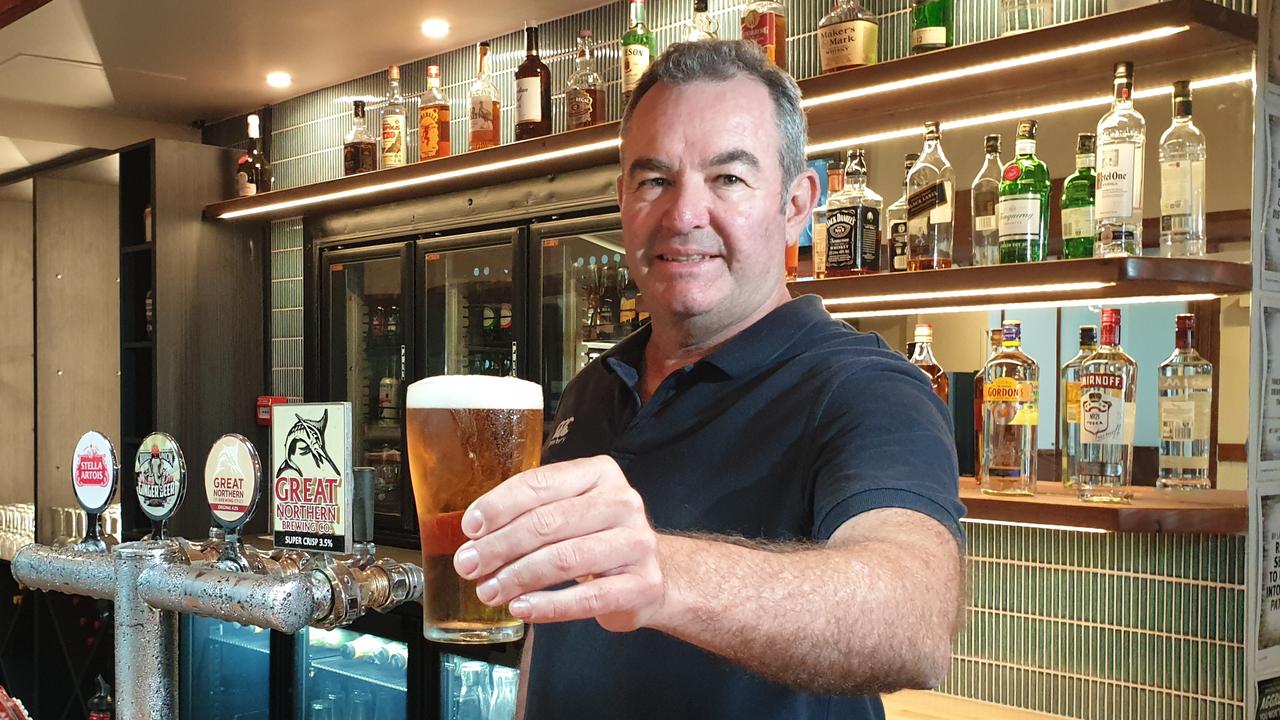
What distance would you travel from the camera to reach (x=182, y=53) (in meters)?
4.19

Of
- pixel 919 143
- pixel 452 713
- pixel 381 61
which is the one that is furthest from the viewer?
pixel 381 61

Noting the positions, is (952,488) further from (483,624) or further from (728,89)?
(728,89)

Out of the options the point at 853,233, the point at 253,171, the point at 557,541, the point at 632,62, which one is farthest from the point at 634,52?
the point at 557,541

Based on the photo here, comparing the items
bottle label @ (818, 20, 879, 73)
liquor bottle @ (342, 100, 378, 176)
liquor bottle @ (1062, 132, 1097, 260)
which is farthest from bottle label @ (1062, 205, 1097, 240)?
liquor bottle @ (342, 100, 378, 176)

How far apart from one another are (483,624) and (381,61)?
12.3ft

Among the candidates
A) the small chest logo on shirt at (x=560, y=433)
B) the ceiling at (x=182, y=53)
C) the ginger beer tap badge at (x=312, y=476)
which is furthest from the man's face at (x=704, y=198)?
the ceiling at (x=182, y=53)

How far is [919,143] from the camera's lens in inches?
110

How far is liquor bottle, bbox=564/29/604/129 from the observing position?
11.2ft

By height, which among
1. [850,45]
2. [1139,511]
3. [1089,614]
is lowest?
[1089,614]

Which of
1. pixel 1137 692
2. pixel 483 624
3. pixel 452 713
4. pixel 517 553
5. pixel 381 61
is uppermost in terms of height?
pixel 381 61

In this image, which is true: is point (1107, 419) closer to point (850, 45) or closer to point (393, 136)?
point (850, 45)

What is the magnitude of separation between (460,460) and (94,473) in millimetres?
529

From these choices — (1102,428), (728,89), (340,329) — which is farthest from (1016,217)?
(340,329)

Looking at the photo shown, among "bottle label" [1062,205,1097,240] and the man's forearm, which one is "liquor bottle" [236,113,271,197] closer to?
"bottle label" [1062,205,1097,240]
